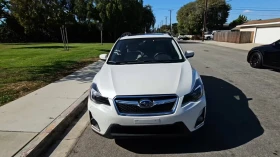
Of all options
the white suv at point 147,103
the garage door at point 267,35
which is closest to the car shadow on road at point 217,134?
the white suv at point 147,103

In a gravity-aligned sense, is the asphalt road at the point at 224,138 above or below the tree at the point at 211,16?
below

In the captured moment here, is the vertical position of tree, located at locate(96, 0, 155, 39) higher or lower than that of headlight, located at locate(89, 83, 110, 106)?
higher

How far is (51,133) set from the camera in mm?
3729

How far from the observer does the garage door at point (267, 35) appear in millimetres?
28209

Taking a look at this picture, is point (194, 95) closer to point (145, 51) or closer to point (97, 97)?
point (97, 97)

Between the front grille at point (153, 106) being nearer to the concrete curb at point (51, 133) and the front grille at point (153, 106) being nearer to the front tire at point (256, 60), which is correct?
the concrete curb at point (51, 133)

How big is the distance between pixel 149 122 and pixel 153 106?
0.21 metres

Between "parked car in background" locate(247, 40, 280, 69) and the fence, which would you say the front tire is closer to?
"parked car in background" locate(247, 40, 280, 69)

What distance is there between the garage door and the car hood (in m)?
28.8

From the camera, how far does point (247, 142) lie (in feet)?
11.4

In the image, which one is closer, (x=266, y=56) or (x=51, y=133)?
(x=51, y=133)

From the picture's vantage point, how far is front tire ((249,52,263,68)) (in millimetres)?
9831

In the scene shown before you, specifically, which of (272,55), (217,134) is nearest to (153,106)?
(217,134)

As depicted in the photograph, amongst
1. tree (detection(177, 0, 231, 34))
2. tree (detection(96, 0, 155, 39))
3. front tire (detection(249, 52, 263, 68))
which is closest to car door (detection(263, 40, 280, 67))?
front tire (detection(249, 52, 263, 68))
